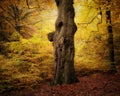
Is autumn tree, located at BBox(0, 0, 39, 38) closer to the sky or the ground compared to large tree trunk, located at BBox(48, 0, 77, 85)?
closer to the sky

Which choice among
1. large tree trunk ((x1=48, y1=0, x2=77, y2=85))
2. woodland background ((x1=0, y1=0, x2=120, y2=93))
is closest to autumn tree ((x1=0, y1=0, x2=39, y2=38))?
woodland background ((x1=0, y1=0, x2=120, y2=93))

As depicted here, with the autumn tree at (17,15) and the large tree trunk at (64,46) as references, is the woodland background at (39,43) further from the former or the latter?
the large tree trunk at (64,46)

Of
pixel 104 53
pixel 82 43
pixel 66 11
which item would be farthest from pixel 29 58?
pixel 104 53

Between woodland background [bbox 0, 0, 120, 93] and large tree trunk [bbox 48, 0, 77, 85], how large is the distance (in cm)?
153

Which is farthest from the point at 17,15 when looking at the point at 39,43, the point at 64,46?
the point at 64,46

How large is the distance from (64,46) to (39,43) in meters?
3.10

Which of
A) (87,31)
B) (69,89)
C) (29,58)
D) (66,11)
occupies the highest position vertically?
(66,11)

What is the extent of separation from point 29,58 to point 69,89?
14.7ft

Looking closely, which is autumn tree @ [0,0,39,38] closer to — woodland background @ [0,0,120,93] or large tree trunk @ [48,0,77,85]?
woodland background @ [0,0,120,93]

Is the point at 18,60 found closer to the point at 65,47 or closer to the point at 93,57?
the point at 65,47

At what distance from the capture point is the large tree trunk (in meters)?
12.3

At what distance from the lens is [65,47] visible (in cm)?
1225

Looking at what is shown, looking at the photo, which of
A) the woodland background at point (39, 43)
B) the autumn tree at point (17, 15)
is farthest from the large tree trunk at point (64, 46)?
the autumn tree at point (17, 15)

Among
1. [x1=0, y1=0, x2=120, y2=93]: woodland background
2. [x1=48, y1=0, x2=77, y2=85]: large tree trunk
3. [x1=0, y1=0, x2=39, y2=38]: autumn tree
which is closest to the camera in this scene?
[x1=48, y1=0, x2=77, y2=85]: large tree trunk
